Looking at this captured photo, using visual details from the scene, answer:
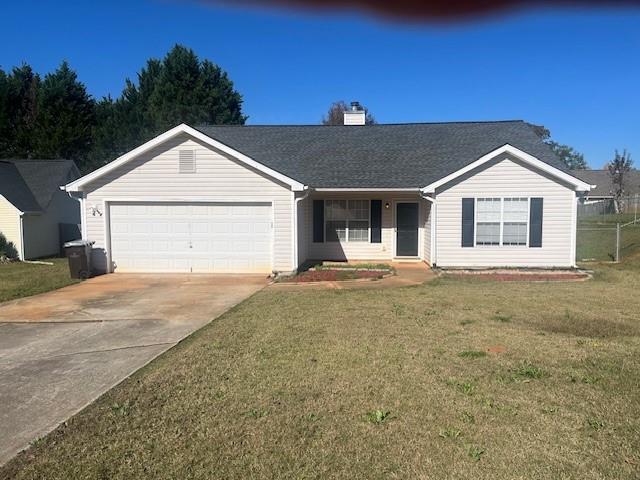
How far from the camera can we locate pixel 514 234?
14188 millimetres

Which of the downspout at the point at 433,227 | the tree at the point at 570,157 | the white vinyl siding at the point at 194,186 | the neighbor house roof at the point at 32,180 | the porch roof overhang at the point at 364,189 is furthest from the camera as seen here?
the tree at the point at 570,157

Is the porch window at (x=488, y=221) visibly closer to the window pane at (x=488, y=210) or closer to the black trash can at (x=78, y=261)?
the window pane at (x=488, y=210)

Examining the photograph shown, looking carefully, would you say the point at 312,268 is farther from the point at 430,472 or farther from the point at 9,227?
the point at 9,227

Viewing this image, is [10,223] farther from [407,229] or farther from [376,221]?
[407,229]

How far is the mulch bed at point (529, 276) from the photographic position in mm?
12578

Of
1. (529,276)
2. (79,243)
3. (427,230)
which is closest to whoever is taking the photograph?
(529,276)

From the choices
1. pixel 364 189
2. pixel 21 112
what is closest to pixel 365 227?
pixel 364 189

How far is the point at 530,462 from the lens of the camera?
3.51 m

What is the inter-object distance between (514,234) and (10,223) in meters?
18.0

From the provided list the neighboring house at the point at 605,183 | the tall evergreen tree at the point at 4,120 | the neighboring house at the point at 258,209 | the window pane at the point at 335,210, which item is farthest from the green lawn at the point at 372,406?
the neighboring house at the point at 605,183

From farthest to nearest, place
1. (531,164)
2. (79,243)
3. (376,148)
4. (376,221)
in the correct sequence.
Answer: (376,148)
(376,221)
(531,164)
(79,243)

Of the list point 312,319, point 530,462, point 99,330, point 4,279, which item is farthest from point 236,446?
point 4,279

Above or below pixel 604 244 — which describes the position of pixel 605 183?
above

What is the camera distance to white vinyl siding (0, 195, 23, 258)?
18.7m
